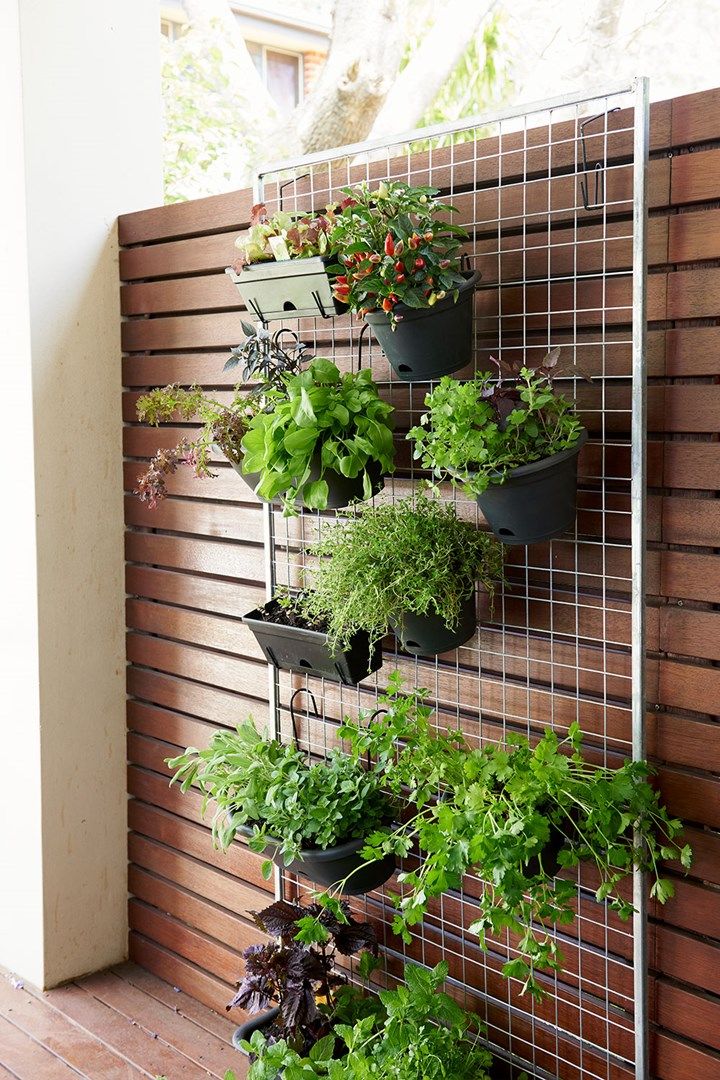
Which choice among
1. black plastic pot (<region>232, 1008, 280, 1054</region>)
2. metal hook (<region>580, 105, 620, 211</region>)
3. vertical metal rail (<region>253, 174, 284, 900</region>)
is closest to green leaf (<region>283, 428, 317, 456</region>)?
vertical metal rail (<region>253, 174, 284, 900</region>)

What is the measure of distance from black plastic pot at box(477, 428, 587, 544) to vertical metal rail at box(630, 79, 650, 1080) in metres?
0.11

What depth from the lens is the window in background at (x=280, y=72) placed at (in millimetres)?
6184

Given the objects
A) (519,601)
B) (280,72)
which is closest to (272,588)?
(519,601)

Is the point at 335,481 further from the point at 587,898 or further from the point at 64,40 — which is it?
the point at 64,40

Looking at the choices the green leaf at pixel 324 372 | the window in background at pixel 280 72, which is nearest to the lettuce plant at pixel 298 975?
the green leaf at pixel 324 372

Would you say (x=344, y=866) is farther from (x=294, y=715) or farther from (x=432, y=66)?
(x=432, y=66)

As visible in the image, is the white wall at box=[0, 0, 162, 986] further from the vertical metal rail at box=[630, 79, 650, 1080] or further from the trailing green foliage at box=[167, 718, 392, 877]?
the vertical metal rail at box=[630, 79, 650, 1080]

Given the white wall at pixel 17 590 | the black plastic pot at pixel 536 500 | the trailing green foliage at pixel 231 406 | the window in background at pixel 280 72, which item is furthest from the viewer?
the window in background at pixel 280 72

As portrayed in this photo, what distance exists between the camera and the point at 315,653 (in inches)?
85.6

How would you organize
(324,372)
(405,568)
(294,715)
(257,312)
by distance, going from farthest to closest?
(294,715) → (257,312) → (324,372) → (405,568)

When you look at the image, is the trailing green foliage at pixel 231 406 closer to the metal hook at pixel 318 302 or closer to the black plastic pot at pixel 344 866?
the metal hook at pixel 318 302

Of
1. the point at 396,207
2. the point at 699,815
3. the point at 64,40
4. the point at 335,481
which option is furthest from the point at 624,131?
the point at 64,40

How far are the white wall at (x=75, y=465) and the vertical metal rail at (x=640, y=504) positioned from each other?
1.74 m

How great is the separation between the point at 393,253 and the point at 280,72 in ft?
16.8
